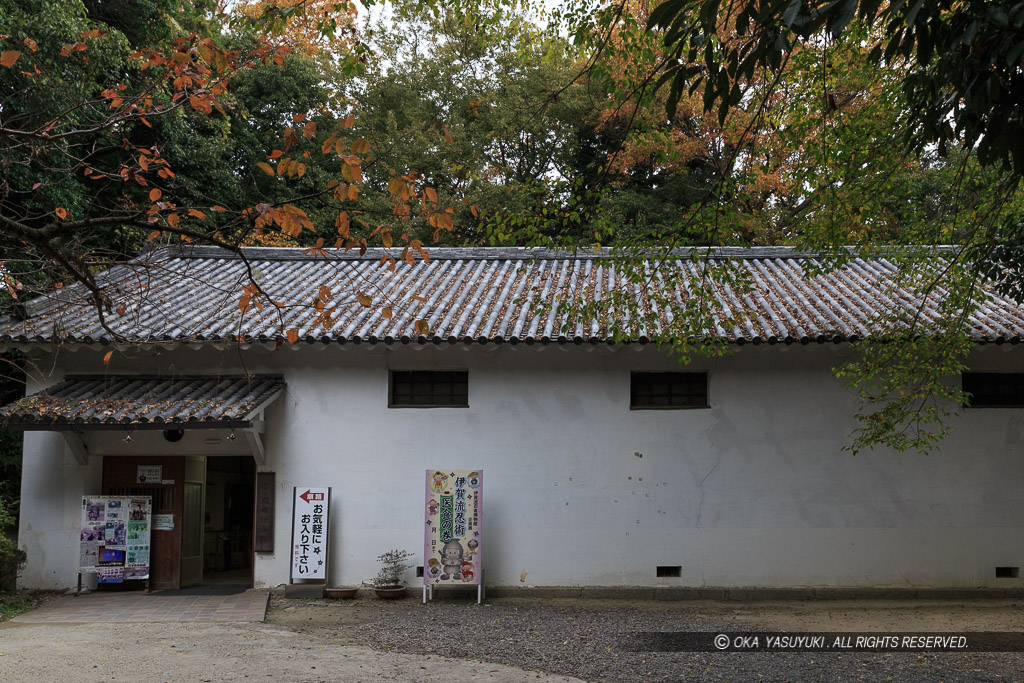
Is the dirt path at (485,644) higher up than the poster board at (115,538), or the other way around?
the poster board at (115,538)

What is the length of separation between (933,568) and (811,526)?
1737mm

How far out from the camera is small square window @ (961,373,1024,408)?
38.0 feet

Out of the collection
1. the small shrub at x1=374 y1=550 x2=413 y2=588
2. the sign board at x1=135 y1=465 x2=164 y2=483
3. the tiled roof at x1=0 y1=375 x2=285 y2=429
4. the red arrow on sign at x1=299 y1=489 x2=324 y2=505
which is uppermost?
the tiled roof at x1=0 y1=375 x2=285 y2=429

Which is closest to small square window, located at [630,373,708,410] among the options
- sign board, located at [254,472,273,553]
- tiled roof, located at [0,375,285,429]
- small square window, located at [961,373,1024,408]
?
small square window, located at [961,373,1024,408]

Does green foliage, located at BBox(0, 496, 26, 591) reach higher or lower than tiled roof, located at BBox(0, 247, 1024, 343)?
lower

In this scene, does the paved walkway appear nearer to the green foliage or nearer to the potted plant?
the green foliage

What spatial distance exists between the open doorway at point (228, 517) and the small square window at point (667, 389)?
7.64 m

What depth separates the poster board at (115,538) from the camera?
11242mm

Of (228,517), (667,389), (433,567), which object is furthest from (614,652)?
(228,517)

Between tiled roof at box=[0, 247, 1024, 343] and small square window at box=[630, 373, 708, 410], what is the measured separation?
0.90 m

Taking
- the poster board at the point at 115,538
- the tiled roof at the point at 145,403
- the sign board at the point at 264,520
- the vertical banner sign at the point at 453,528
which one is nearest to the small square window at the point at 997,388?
the vertical banner sign at the point at 453,528

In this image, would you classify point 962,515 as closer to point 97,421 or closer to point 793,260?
point 793,260

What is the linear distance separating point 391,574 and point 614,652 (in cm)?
441

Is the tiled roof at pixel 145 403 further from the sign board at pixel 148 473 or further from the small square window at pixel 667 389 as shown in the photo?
the small square window at pixel 667 389
